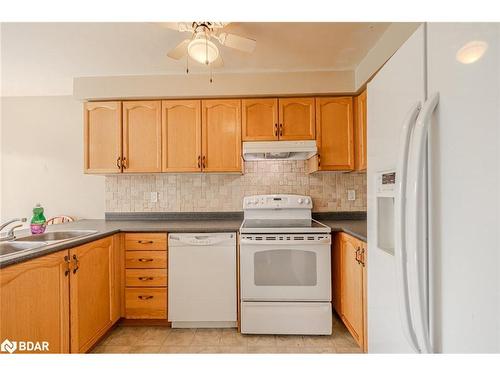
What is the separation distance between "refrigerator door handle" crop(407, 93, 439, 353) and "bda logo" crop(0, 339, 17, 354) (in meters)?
1.64

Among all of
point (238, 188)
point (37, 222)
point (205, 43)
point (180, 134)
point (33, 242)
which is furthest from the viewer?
point (238, 188)

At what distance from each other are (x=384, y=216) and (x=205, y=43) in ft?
4.18

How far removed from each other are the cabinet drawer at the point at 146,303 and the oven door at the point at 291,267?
2.54 feet

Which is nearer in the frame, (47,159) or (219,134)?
(219,134)

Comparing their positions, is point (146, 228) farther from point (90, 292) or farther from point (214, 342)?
point (214, 342)

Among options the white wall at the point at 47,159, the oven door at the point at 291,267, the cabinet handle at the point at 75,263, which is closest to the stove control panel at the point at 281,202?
the oven door at the point at 291,267

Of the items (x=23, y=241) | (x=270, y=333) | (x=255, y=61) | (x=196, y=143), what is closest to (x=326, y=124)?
(x=255, y=61)

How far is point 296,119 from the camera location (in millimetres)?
2654

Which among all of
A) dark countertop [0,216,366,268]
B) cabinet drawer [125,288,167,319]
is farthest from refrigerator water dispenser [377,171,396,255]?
cabinet drawer [125,288,167,319]

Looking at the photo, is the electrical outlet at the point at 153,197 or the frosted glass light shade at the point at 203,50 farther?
the electrical outlet at the point at 153,197

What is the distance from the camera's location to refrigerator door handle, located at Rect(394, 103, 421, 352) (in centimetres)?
73

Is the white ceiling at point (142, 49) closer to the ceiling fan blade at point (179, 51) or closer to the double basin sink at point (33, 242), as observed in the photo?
the ceiling fan blade at point (179, 51)

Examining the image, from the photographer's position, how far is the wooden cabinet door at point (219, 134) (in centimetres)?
266

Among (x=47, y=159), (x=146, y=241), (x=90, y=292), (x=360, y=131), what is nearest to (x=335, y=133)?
(x=360, y=131)
